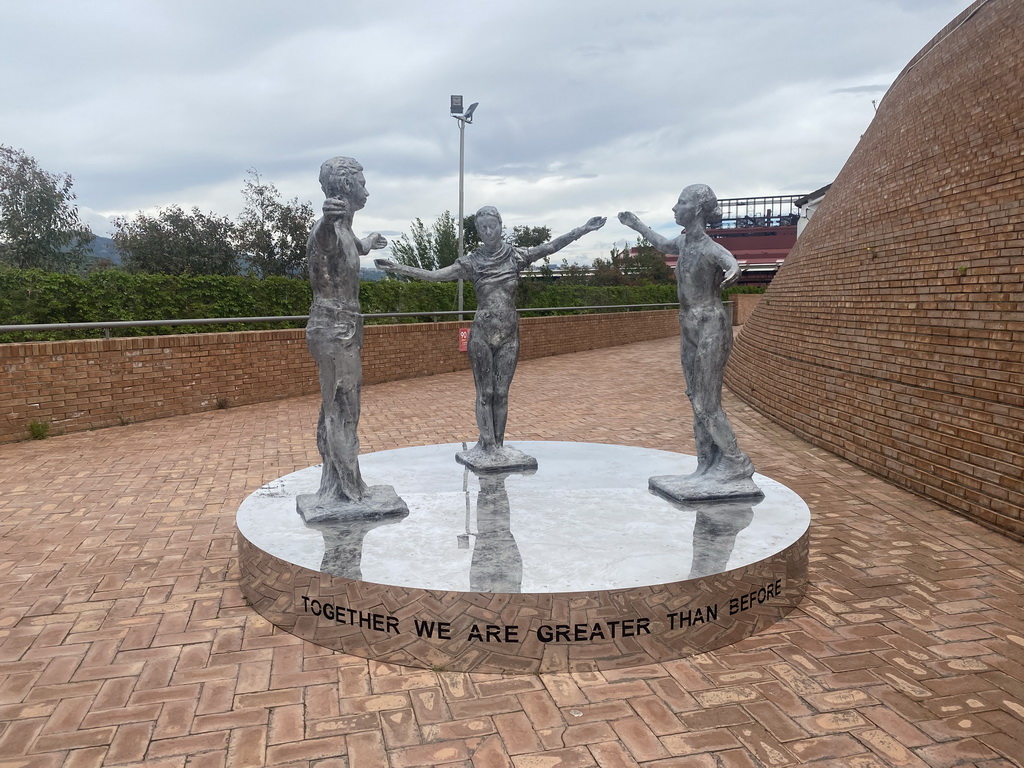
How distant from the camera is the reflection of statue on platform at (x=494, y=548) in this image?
12.0 ft

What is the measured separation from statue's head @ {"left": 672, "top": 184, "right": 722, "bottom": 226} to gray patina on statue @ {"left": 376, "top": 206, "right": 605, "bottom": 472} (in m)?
0.77

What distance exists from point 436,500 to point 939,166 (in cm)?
609

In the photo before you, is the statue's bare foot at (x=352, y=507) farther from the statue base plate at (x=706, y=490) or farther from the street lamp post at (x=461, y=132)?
the street lamp post at (x=461, y=132)

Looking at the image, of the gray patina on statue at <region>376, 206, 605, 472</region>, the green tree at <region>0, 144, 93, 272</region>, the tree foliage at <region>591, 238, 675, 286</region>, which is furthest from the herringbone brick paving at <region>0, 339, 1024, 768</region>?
the tree foliage at <region>591, 238, 675, 286</region>

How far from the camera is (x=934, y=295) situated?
6691 mm

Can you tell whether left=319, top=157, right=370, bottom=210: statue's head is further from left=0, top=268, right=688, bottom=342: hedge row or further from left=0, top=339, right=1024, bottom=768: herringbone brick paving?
left=0, top=268, right=688, bottom=342: hedge row

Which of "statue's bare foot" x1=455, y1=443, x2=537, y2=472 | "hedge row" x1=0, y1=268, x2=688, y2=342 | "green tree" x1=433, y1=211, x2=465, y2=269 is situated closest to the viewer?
"statue's bare foot" x1=455, y1=443, x2=537, y2=472

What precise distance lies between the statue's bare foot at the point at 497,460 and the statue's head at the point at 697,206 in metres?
2.31

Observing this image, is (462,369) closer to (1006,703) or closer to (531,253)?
(531,253)

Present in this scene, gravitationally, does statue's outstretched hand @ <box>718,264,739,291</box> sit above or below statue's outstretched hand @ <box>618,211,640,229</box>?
below

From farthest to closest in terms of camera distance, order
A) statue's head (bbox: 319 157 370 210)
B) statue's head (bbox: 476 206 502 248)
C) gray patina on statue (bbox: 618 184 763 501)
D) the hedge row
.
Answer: the hedge row, statue's head (bbox: 476 206 502 248), gray patina on statue (bbox: 618 184 763 501), statue's head (bbox: 319 157 370 210)

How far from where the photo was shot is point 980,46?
7.61 metres

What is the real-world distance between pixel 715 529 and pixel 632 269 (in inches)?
1206

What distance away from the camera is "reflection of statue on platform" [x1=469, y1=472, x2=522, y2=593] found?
367 centimetres
